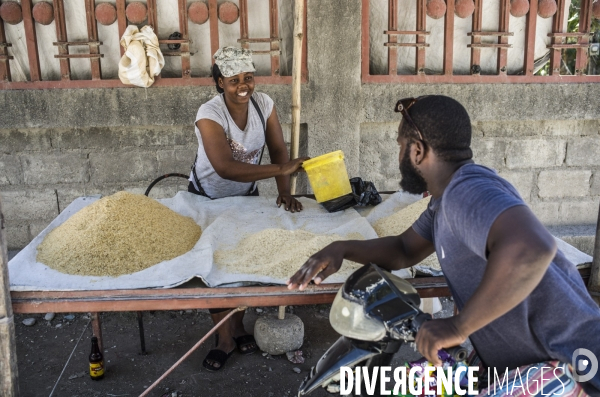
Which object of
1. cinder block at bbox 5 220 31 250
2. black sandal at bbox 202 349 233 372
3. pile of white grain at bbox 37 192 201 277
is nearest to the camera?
pile of white grain at bbox 37 192 201 277

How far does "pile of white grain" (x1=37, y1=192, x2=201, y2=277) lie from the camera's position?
6.82 ft

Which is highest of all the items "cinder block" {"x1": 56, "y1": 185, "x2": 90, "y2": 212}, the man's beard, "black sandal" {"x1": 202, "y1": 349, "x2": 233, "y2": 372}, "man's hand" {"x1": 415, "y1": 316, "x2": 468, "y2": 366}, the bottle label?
the man's beard

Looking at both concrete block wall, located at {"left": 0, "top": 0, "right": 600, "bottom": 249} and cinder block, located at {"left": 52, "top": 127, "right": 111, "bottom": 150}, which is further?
cinder block, located at {"left": 52, "top": 127, "right": 111, "bottom": 150}

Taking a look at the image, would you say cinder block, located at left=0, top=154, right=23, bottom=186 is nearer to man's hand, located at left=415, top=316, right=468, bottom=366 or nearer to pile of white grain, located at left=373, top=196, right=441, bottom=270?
pile of white grain, located at left=373, top=196, right=441, bottom=270

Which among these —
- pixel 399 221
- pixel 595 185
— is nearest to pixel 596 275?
pixel 399 221

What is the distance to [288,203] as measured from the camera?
2.89 meters

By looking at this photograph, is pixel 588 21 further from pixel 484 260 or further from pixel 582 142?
pixel 484 260

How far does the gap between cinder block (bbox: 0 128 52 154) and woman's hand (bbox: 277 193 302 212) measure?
1.94 metres

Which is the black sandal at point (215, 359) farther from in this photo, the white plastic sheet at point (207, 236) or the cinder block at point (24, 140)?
the cinder block at point (24, 140)

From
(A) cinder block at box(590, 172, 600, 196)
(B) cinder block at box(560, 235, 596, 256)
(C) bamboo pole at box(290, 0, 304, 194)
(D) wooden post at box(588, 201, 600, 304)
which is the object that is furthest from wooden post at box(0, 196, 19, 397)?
(A) cinder block at box(590, 172, 600, 196)

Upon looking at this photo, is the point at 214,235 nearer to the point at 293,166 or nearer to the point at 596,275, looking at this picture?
the point at 293,166

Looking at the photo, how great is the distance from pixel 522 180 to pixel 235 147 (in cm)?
241

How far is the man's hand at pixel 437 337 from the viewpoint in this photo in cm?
139

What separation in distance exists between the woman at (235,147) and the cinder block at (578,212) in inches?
96.7
